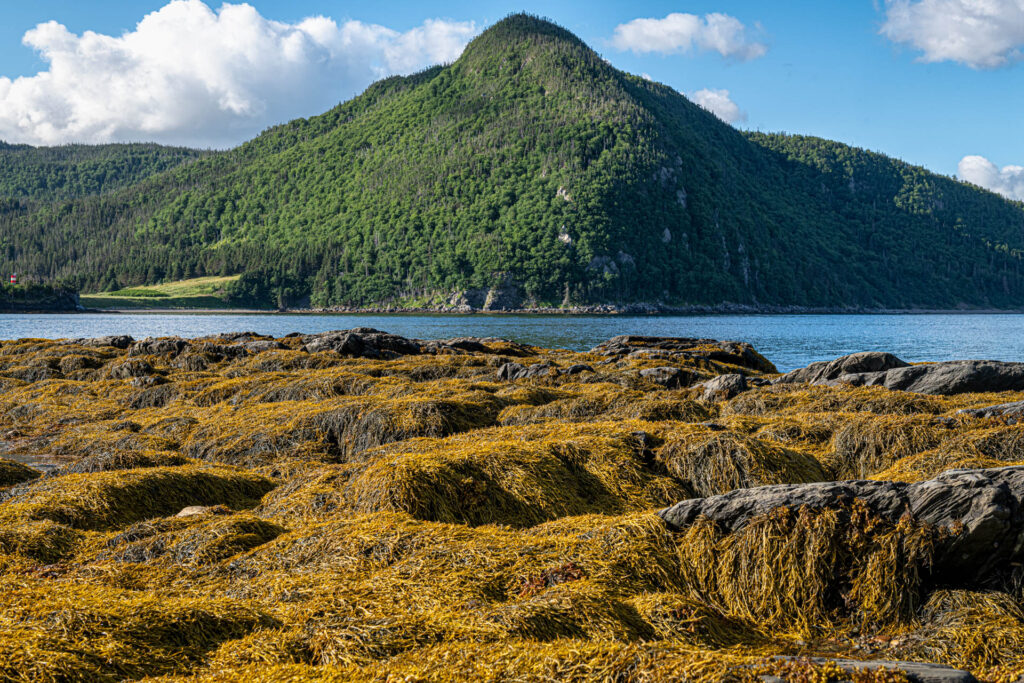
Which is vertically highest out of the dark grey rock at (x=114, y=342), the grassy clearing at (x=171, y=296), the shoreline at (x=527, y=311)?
the grassy clearing at (x=171, y=296)

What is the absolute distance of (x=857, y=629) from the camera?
14.7 feet

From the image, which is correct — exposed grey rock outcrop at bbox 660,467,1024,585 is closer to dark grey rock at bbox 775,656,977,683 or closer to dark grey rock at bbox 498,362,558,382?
dark grey rock at bbox 775,656,977,683

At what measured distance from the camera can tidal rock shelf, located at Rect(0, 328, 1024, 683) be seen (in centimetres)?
361

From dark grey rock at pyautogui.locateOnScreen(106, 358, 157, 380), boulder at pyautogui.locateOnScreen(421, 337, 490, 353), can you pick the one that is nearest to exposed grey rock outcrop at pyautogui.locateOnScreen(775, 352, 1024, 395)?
boulder at pyautogui.locateOnScreen(421, 337, 490, 353)

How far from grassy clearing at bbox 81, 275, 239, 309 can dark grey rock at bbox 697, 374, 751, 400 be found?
164 metres

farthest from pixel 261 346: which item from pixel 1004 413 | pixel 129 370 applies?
pixel 1004 413

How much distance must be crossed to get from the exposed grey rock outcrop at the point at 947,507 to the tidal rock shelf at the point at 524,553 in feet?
0.05

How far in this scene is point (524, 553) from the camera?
16.8 feet

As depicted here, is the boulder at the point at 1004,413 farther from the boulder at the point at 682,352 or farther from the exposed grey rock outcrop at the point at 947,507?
the boulder at the point at 682,352

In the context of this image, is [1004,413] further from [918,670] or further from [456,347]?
[456,347]

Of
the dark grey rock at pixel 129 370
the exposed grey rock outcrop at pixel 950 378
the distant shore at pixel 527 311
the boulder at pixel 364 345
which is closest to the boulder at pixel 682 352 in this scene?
the boulder at pixel 364 345

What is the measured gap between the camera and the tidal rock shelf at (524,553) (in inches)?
142

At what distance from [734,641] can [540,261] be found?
167 m

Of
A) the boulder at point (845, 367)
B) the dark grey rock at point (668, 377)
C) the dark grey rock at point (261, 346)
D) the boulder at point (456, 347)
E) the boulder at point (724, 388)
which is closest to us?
the boulder at point (724, 388)
